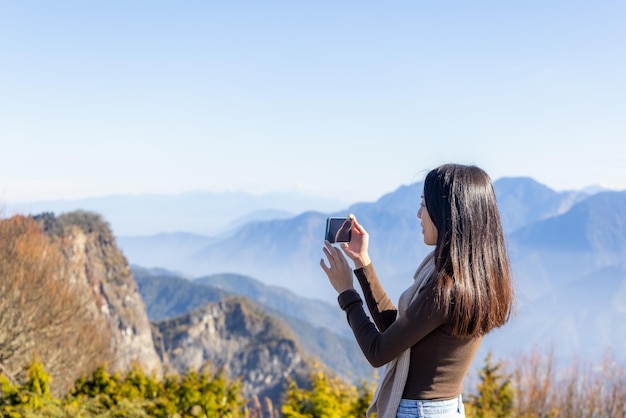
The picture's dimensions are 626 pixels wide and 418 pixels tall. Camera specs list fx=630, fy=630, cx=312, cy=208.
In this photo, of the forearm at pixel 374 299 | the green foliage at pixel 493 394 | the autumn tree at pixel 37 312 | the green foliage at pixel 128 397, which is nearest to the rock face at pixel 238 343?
the autumn tree at pixel 37 312

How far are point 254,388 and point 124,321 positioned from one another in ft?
81.5

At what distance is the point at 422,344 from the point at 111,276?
196 feet

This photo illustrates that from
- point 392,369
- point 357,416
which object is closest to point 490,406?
point 357,416

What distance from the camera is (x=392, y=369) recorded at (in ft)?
7.49

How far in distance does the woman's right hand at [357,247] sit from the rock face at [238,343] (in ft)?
230

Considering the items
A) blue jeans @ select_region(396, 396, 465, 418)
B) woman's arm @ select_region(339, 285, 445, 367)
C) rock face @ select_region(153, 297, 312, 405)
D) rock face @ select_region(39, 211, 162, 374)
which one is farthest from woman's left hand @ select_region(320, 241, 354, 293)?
rock face @ select_region(153, 297, 312, 405)

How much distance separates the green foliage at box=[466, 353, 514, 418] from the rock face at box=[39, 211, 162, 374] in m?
47.6

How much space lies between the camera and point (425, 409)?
2225mm

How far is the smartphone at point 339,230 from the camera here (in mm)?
2402

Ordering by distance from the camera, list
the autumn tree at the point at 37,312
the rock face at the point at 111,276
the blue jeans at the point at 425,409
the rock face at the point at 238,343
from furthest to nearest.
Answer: the rock face at the point at 238,343 → the rock face at the point at 111,276 → the autumn tree at the point at 37,312 → the blue jeans at the point at 425,409

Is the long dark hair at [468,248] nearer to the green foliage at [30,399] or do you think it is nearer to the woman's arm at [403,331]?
the woman's arm at [403,331]

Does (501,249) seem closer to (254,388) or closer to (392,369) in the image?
(392,369)

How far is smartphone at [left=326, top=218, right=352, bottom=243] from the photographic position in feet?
7.88

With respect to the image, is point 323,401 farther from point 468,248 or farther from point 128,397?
point 468,248
